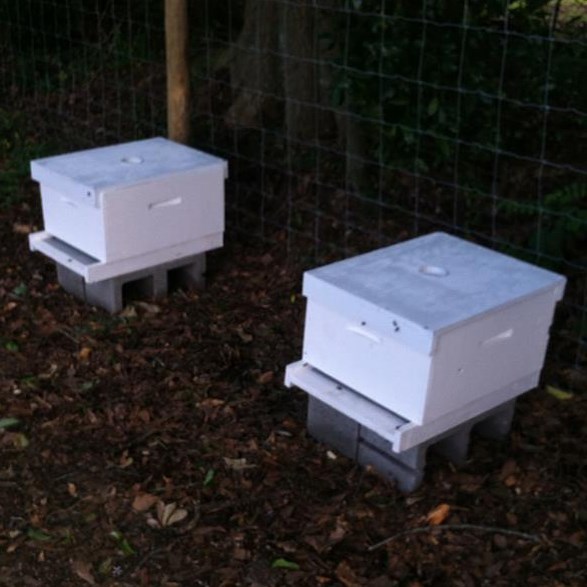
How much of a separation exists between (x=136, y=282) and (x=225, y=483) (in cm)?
Result: 148

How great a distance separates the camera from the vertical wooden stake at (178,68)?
183 inches

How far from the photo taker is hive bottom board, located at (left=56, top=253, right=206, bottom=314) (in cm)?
417

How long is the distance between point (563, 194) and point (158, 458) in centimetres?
190

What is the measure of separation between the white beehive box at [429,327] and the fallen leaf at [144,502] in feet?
2.15

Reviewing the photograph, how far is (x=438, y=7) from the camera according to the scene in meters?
4.07

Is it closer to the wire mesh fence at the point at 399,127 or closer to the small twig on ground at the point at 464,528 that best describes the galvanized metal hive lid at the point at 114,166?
the wire mesh fence at the point at 399,127

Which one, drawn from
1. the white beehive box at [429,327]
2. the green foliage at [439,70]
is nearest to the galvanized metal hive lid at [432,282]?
the white beehive box at [429,327]

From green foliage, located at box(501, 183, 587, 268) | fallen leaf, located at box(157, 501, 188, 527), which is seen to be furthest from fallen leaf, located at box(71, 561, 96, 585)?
green foliage, located at box(501, 183, 587, 268)

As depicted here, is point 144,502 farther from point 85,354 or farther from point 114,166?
point 114,166

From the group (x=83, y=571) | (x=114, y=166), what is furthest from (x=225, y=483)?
(x=114, y=166)

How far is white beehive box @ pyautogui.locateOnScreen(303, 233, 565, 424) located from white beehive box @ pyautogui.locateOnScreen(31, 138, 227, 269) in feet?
3.87

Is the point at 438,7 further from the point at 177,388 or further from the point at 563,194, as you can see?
the point at 177,388

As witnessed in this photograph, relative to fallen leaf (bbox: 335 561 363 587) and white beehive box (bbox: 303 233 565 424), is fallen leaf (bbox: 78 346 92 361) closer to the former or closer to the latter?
white beehive box (bbox: 303 233 565 424)

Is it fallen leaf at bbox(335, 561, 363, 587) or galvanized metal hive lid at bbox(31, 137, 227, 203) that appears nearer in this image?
fallen leaf at bbox(335, 561, 363, 587)
